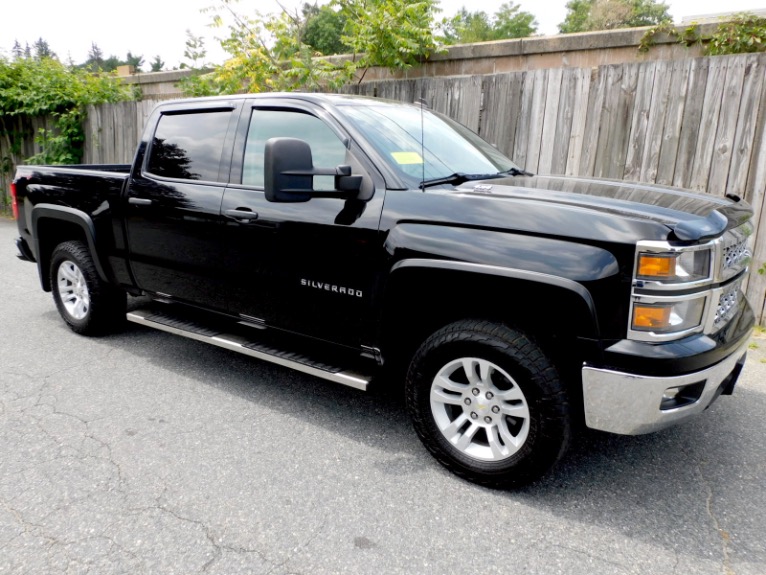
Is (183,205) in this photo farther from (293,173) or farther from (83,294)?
(83,294)

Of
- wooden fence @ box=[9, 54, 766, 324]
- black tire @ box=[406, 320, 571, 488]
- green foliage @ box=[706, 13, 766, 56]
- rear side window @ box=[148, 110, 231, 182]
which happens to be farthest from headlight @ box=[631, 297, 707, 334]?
green foliage @ box=[706, 13, 766, 56]

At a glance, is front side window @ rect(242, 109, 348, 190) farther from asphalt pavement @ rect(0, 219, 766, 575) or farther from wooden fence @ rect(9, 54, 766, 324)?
wooden fence @ rect(9, 54, 766, 324)

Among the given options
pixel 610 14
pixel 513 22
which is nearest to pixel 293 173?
pixel 610 14

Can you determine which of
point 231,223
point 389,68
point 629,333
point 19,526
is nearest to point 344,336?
point 231,223

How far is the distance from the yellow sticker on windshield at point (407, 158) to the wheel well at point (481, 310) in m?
0.69

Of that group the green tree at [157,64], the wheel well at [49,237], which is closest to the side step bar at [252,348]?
the wheel well at [49,237]

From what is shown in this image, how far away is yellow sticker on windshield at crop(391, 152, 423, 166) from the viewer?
10.7 ft

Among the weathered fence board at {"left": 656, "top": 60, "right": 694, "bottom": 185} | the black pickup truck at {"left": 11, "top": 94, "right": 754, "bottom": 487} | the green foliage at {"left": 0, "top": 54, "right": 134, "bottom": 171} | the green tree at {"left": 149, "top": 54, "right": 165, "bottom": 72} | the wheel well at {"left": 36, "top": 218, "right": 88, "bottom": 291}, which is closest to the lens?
the black pickup truck at {"left": 11, "top": 94, "right": 754, "bottom": 487}

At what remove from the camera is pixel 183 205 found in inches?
155

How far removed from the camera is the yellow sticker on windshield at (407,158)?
3.26 meters

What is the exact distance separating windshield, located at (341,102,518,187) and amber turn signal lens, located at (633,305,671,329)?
1.31m

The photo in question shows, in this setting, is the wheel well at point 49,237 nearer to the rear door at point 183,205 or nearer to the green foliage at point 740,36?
the rear door at point 183,205

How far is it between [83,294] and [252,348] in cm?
218

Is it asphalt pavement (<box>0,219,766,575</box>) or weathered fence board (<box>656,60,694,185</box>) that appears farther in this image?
weathered fence board (<box>656,60,694,185</box>)
